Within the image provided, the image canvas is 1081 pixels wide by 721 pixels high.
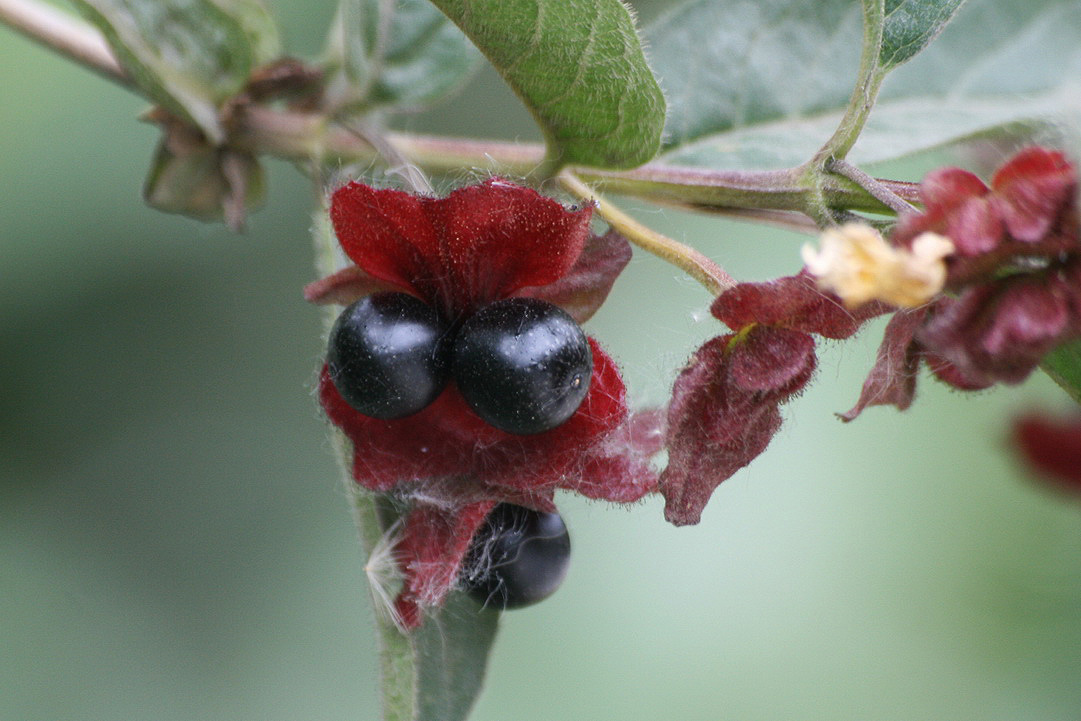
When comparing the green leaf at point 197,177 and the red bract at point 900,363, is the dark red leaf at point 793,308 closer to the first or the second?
the red bract at point 900,363

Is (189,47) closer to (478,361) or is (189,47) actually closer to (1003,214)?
(478,361)

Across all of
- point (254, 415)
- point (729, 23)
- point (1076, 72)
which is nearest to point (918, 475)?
point (1076, 72)

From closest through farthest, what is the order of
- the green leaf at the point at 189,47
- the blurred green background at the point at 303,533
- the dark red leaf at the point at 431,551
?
the dark red leaf at the point at 431,551, the green leaf at the point at 189,47, the blurred green background at the point at 303,533

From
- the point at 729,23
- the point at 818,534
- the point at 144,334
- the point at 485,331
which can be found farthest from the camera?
the point at 144,334

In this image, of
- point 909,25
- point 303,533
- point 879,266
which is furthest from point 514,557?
point 303,533

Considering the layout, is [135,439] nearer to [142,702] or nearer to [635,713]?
[142,702]

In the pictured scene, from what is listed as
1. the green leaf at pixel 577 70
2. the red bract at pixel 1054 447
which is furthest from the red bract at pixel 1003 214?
the red bract at pixel 1054 447
